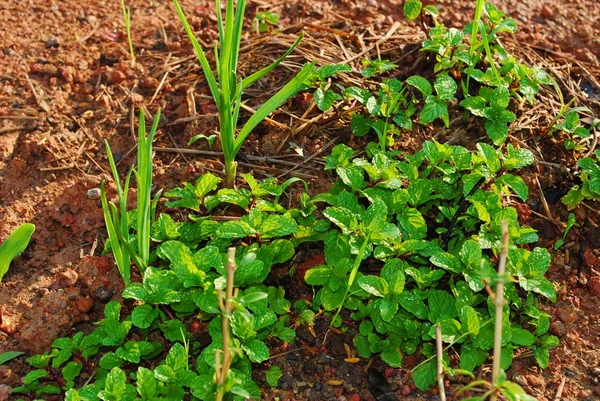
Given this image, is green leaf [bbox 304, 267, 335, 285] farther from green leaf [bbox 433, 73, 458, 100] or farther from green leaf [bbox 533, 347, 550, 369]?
green leaf [bbox 433, 73, 458, 100]

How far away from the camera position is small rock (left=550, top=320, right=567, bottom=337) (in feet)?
7.32

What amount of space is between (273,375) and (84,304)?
667 millimetres

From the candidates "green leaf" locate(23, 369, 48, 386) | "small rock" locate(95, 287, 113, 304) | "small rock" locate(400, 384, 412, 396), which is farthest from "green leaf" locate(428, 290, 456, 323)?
"green leaf" locate(23, 369, 48, 386)

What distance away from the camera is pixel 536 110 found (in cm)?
275

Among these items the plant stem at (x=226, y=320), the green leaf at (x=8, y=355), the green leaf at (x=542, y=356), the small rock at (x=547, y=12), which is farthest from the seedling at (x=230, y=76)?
the small rock at (x=547, y=12)

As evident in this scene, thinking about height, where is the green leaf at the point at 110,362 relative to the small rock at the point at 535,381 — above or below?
above

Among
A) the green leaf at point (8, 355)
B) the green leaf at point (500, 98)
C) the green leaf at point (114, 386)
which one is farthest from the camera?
the green leaf at point (500, 98)

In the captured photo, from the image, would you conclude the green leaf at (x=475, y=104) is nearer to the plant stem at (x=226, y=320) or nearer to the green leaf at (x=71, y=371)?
the plant stem at (x=226, y=320)

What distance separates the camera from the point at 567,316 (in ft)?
7.45

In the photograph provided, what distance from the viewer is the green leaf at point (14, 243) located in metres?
2.12

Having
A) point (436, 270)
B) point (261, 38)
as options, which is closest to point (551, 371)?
point (436, 270)

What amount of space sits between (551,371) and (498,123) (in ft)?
2.98

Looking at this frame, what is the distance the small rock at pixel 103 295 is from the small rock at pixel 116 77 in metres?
0.98

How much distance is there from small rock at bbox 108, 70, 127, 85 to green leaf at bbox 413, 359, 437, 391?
1.70 meters
